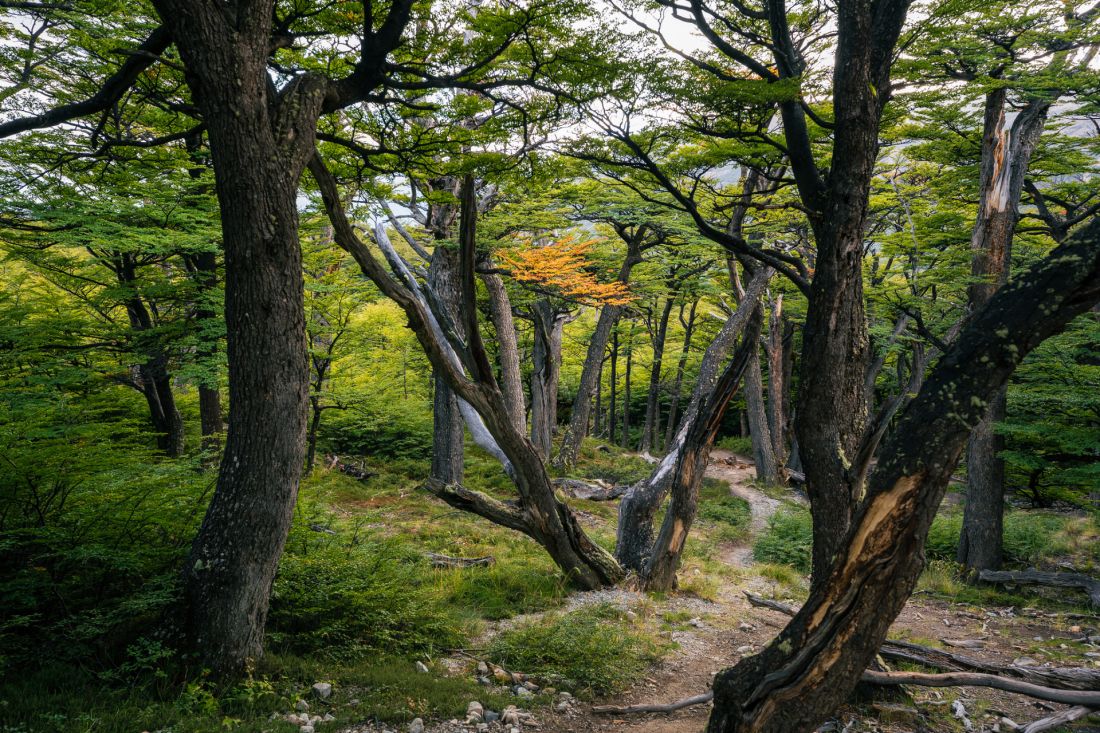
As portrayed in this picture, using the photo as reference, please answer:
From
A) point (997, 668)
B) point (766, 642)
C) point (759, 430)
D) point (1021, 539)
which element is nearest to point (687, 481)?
point (766, 642)

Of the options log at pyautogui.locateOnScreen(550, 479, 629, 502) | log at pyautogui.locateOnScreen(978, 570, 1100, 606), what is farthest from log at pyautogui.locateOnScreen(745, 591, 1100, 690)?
log at pyautogui.locateOnScreen(550, 479, 629, 502)

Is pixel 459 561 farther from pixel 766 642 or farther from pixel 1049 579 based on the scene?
pixel 1049 579

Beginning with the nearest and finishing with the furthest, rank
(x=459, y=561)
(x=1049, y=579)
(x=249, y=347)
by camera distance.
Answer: (x=249, y=347), (x=459, y=561), (x=1049, y=579)

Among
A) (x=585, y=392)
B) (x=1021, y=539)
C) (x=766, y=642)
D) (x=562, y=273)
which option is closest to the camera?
(x=766, y=642)

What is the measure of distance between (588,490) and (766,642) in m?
8.73

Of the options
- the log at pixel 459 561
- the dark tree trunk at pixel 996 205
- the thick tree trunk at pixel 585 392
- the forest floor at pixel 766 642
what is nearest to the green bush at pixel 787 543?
the forest floor at pixel 766 642

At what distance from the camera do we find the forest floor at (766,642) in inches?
161

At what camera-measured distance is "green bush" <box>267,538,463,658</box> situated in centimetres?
472

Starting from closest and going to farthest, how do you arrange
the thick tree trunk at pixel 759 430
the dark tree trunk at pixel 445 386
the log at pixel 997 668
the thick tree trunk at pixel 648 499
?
the log at pixel 997 668 → the thick tree trunk at pixel 648 499 → the dark tree trunk at pixel 445 386 → the thick tree trunk at pixel 759 430

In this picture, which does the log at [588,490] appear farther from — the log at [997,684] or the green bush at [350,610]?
the log at [997,684]

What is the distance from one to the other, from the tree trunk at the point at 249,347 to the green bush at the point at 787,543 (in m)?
8.87

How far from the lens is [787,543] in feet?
35.9

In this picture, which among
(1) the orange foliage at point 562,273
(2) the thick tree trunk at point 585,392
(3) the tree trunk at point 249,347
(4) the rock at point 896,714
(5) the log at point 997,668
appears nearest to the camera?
(5) the log at point 997,668

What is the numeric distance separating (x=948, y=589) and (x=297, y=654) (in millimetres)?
9081
